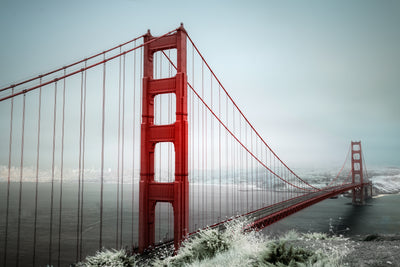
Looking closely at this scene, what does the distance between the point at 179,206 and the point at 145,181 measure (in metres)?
1.92

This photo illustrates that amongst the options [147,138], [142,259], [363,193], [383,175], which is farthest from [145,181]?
[383,175]

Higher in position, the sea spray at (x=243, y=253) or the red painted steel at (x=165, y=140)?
the red painted steel at (x=165, y=140)

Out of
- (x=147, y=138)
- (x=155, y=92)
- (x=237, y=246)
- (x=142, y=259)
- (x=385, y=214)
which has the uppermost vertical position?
(x=155, y=92)

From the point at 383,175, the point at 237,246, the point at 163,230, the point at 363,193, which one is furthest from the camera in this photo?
the point at 383,175

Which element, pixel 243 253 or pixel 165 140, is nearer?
pixel 243 253

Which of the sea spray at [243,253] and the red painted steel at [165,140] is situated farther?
the red painted steel at [165,140]

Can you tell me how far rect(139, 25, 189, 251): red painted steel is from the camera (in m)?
12.6

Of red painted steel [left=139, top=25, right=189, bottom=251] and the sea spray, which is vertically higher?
red painted steel [left=139, top=25, right=189, bottom=251]

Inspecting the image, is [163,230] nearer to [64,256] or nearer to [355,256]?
[64,256]

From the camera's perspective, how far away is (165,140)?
42.9 feet

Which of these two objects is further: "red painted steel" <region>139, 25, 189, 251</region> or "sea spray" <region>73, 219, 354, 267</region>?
"red painted steel" <region>139, 25, 189, 251</region>

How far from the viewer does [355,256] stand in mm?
7141

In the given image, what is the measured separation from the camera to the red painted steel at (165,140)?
12594 millimetres

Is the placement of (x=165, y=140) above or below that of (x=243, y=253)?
above
